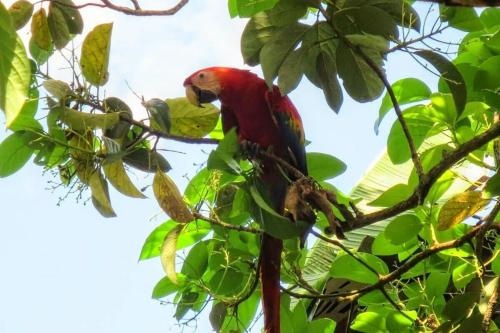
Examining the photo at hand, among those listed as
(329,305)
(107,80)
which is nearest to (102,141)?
(107,80)

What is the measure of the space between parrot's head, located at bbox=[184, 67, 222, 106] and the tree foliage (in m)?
0.48

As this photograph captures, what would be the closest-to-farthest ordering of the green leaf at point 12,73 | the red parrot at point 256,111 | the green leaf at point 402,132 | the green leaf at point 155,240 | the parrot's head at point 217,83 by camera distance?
the green leaf at point 12,73, the green leaf at point 402,132, the green leaf at point 155,240, the red parrot at point 256,111, the parrot's head at point 217,83

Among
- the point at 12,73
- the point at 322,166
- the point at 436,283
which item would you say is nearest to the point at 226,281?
the point at 322,166

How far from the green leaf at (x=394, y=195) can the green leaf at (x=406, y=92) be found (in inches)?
6.3

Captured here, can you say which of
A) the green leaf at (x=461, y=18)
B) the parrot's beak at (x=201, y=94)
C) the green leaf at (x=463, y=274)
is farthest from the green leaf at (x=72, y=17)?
the green leaf at (x=463, y=274)

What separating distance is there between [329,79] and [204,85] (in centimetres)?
76

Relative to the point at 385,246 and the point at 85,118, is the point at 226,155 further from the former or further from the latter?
the point at 385,246

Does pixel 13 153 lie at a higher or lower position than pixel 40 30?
lower

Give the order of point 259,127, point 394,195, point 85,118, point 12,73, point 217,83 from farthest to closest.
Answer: point 217,83, point 259,127, point 394,195, point 85,118, point 12,73

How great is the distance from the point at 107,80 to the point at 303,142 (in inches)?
30.8

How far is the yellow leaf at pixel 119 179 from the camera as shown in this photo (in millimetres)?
1435

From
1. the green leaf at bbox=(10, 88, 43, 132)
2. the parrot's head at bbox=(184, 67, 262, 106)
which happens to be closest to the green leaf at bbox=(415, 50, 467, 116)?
the green leaf at bbox=(10, 88, 43, 132)

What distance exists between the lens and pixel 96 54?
1.37 meters

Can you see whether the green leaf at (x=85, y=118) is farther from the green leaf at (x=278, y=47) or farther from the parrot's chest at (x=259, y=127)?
the parrot's chest at (x=259, y=127)
